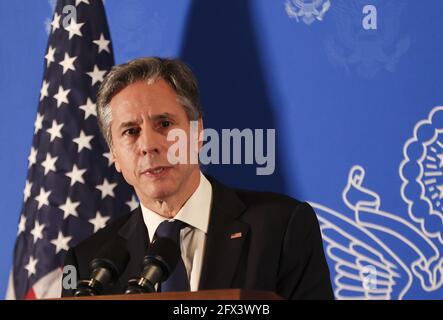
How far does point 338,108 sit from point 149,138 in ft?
2.98

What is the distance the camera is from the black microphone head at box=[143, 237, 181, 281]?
2346 mm

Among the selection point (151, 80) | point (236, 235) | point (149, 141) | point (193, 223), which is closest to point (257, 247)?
point (236, 235)

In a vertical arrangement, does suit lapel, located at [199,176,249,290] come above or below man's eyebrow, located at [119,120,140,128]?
below

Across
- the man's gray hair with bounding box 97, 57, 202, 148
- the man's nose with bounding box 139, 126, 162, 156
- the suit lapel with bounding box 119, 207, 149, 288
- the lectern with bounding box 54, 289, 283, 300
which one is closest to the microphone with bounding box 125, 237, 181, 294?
the lectern with bounding box 54, 289, 283, 300

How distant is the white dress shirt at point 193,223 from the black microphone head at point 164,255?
0.64 metres

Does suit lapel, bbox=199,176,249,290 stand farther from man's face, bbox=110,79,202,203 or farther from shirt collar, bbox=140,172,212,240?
man's face, bbox=110,79,202,203

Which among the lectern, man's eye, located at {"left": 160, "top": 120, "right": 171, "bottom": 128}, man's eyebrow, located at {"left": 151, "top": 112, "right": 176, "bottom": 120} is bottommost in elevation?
the lectern

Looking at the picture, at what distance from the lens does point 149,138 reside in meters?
3.22

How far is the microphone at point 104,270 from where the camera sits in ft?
7.52

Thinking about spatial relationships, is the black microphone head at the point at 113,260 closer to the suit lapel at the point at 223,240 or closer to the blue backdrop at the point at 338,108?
the suit lapel at the point at 223,240
